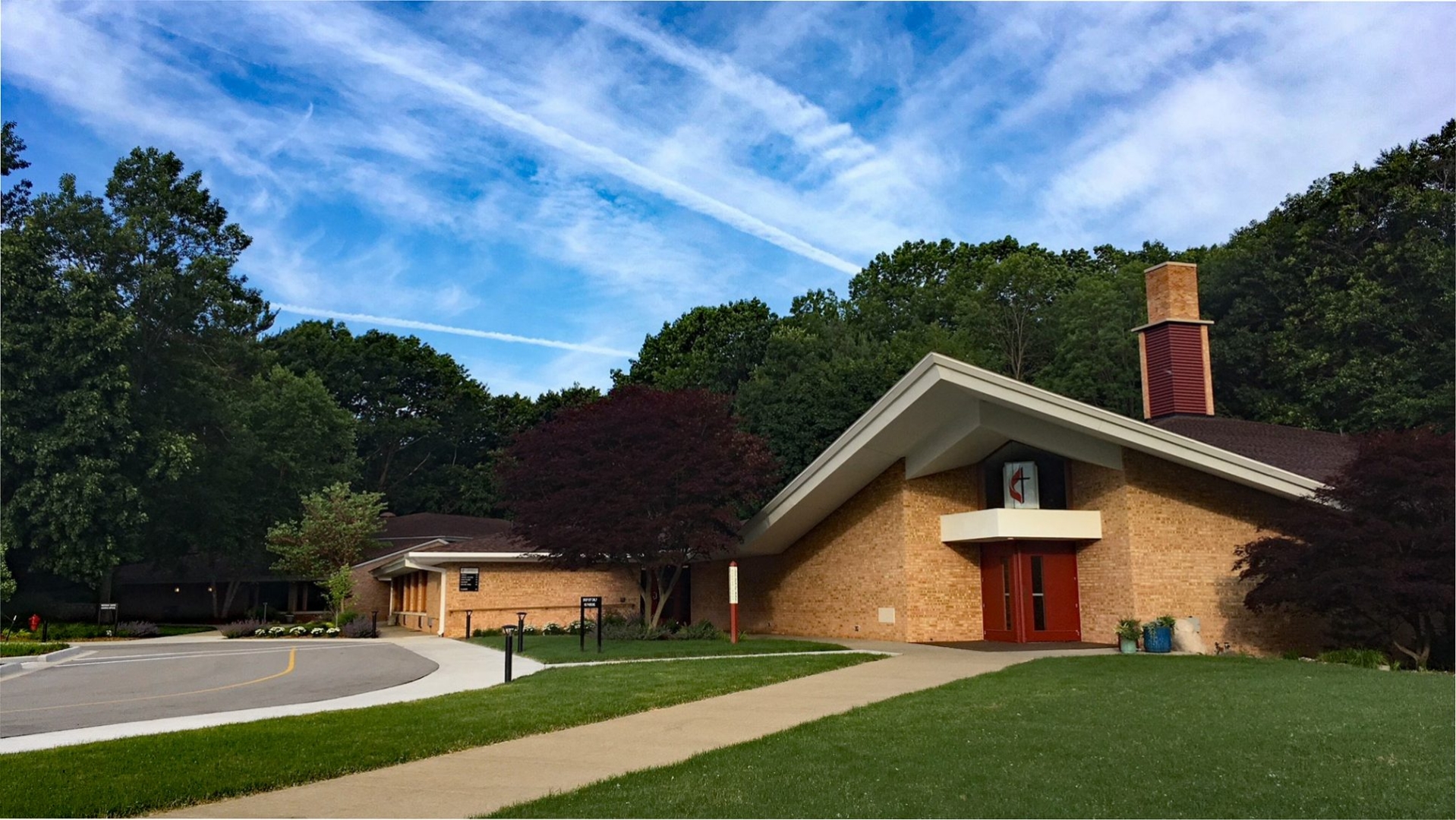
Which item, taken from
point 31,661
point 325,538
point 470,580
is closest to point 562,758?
point 31,661

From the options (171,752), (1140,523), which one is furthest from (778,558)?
(171,752)

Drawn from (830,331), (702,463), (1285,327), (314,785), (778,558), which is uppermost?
(830,331)

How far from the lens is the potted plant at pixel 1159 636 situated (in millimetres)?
21375

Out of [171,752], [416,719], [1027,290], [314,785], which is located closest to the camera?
[314,785]

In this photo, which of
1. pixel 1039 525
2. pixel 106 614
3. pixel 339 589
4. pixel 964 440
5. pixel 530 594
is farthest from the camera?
pixel 339 589

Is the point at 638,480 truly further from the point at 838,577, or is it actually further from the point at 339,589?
the point at 339,589

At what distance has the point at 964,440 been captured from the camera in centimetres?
2394

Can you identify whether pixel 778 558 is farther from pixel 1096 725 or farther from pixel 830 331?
pixel 830 331

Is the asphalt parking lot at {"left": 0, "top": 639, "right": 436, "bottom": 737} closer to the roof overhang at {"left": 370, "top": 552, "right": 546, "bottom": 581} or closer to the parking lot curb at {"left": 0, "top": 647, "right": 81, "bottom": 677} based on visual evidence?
the parking lot curb at {"left": 0, "top": 647, "right": 81, "bottom": 677}

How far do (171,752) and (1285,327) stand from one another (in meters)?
43.8

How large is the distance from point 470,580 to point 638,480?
10.1 m

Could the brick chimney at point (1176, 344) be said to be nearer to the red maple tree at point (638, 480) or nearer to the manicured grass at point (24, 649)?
the red maple tree at point (638, 480)

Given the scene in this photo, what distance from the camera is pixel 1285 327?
4378 cm


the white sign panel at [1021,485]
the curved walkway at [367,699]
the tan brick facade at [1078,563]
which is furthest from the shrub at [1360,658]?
the curved walkway at [367,699]
